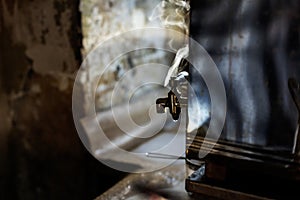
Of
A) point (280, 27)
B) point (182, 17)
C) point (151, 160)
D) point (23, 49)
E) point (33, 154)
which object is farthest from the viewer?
point (33, 154)

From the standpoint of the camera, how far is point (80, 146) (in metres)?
1.69

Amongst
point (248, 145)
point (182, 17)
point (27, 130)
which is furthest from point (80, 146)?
point (248, 145)

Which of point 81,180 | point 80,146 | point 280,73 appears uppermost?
point 280,73

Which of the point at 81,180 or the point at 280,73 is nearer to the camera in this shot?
the point at 280,73

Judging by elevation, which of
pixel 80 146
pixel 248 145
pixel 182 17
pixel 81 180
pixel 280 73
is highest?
pixel 182 17

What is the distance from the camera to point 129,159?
145cm

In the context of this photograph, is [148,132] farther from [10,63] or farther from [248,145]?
[248,145]

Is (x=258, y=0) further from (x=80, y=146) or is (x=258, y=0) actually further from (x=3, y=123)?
(x=3, y=123)

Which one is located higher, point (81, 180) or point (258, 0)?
point (258, 0)

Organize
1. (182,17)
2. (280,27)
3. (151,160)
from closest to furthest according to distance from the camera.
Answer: (280,27) < (182,17) < (151,160)

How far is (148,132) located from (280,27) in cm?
97

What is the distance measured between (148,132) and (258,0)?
97cm

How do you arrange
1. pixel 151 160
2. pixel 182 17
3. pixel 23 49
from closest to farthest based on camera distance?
1. pixel 182 17
2. pixel 151 160
3. pixel 23 49

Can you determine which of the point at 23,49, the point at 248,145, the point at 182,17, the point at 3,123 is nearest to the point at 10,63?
the point at 23,49
